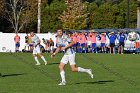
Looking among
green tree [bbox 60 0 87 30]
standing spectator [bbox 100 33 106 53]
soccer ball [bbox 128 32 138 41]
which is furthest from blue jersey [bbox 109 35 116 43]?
green tree [bbox 60 0 87 30]

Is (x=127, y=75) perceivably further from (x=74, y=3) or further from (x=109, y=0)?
(x=109, y=0)

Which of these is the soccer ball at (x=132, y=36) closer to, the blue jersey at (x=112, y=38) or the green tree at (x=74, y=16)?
the blue jersey at (x=112, y=38)

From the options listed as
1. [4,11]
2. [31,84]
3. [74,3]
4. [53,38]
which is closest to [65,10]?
[74,3]

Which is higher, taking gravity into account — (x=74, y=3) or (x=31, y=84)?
(x=74, y=3)

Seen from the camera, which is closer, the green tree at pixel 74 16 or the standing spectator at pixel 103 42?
the standing spectator at pixel 103 42

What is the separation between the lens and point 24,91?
17328 millimetres

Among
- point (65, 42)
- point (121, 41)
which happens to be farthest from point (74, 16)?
point (65, 42)

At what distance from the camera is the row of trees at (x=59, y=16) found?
72875mm

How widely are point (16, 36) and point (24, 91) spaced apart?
3386 centimetres

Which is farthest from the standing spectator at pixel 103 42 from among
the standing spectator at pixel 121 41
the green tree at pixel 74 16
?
the green tree at pixel 74 16

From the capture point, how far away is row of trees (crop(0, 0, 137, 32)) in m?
72.9

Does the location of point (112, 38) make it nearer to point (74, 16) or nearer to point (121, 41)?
point (121, 41)

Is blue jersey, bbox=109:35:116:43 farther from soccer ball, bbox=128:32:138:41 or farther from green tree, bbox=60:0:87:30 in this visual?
green tree, bbox=60:0:87:30

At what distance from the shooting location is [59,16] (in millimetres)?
76062
